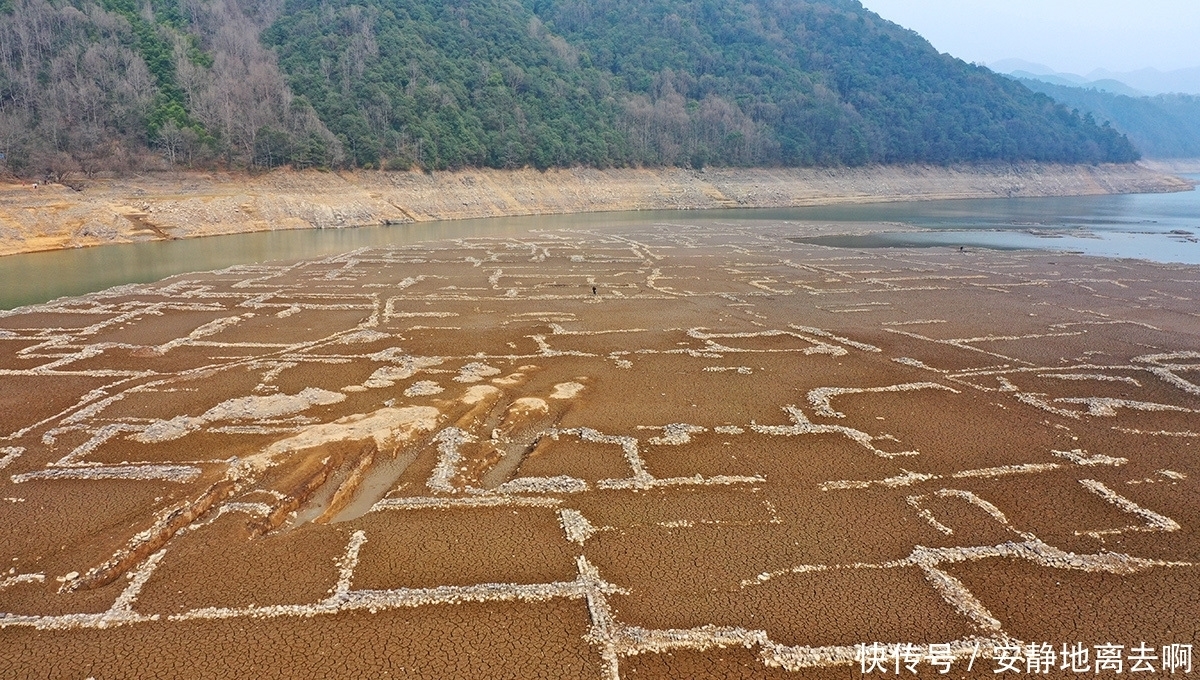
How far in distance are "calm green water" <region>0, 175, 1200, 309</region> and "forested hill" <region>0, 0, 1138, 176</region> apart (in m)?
12.8

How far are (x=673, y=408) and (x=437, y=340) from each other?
309 inches

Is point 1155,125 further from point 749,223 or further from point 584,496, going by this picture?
point 584,496

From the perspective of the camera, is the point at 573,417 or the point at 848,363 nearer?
the point at 573,417

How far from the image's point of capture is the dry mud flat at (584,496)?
686cm

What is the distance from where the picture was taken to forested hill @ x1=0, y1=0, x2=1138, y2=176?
52.2m

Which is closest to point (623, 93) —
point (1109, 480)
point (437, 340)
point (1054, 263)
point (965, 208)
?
point (965, 208)

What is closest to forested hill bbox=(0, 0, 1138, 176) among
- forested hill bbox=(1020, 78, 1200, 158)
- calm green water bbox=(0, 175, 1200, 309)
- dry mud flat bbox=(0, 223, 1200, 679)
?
calm green water bbox=(0, 175, 1200, 309)

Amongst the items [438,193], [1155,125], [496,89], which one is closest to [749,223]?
[438,193]

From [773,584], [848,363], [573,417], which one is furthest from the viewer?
Result: [848,363]

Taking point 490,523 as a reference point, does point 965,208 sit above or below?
above

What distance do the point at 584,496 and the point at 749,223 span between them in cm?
4873

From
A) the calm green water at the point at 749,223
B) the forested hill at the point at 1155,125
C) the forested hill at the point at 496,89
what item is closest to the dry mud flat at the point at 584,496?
the calm green water at the point at 749,223

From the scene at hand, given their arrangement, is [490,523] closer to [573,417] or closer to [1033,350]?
[573,417]

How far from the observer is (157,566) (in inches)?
310
